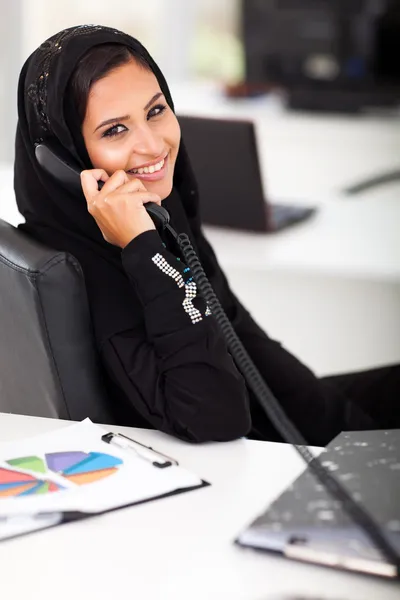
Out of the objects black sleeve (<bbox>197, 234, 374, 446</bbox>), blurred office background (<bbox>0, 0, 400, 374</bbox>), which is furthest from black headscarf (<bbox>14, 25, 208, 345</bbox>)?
black sleeve (<bbox>197, 234, 374, 446</bbox>)

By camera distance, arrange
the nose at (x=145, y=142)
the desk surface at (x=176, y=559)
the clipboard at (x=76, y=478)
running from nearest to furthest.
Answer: the desk surface at (x=176, y=559)
the clipboard at (x=76, y=478)
the nose at (x=145, y=142)

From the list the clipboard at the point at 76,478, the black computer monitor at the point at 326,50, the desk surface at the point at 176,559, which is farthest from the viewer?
the black computer monitor at the point at 326,50

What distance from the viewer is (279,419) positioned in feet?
4.21

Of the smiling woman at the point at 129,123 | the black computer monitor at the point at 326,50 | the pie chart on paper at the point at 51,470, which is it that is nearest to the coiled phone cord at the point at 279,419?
the smiling woman at the point at 129,123

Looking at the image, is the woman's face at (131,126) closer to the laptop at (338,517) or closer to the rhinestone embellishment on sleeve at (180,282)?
the rhinestone embellishment on sleeve at (180,282)

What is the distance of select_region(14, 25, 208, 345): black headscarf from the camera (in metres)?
1.35

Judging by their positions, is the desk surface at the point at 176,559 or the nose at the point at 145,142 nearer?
the desk surface at the point at 176,559

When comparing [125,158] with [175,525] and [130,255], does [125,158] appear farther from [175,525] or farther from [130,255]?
[175,525]

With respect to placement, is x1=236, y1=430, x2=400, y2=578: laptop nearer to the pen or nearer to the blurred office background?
the pen

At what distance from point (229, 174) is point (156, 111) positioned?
90 centimetres

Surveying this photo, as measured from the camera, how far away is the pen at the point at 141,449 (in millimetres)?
1148

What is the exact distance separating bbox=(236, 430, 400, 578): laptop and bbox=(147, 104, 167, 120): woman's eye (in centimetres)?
54

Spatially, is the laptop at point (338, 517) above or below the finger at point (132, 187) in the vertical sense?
below

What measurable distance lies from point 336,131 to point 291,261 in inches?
65.1
